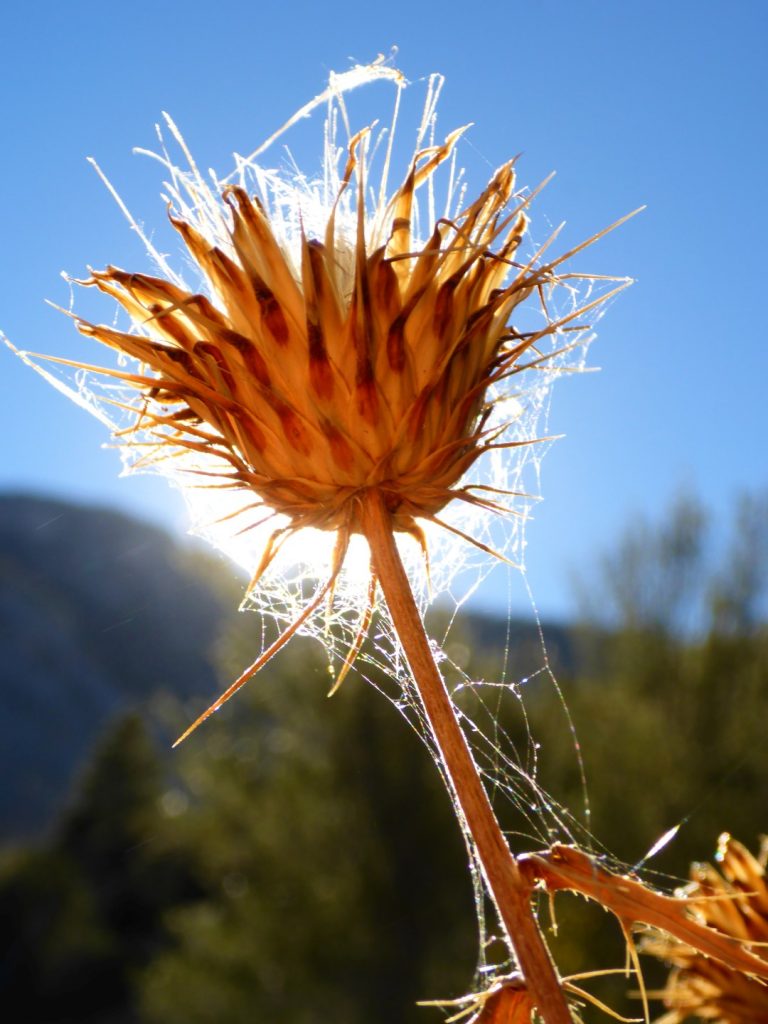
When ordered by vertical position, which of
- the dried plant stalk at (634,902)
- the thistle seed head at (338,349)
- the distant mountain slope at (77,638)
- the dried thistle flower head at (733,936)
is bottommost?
the distant mountain slope at (77,638)

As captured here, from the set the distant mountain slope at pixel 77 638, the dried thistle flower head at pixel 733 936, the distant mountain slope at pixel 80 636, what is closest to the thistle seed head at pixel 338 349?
the dried thistle flower head at pixel 733 936

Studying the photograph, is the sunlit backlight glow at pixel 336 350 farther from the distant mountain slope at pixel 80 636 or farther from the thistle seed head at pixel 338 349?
the distant mountain slope at pixel 80 636

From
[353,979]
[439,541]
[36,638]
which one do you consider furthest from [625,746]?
[36,638]

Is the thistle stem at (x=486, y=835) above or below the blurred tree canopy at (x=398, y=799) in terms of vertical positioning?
above

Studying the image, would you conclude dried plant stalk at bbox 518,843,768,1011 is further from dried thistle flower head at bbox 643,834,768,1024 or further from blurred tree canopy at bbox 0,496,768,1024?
blurred tree canopy at bbox 0,496,768,1024

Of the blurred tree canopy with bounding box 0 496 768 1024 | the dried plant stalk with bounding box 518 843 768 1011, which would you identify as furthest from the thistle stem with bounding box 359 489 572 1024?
the blurred tree canopy with bounding box 0 496 768 1024

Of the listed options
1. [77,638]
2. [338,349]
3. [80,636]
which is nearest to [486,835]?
[338,349]
